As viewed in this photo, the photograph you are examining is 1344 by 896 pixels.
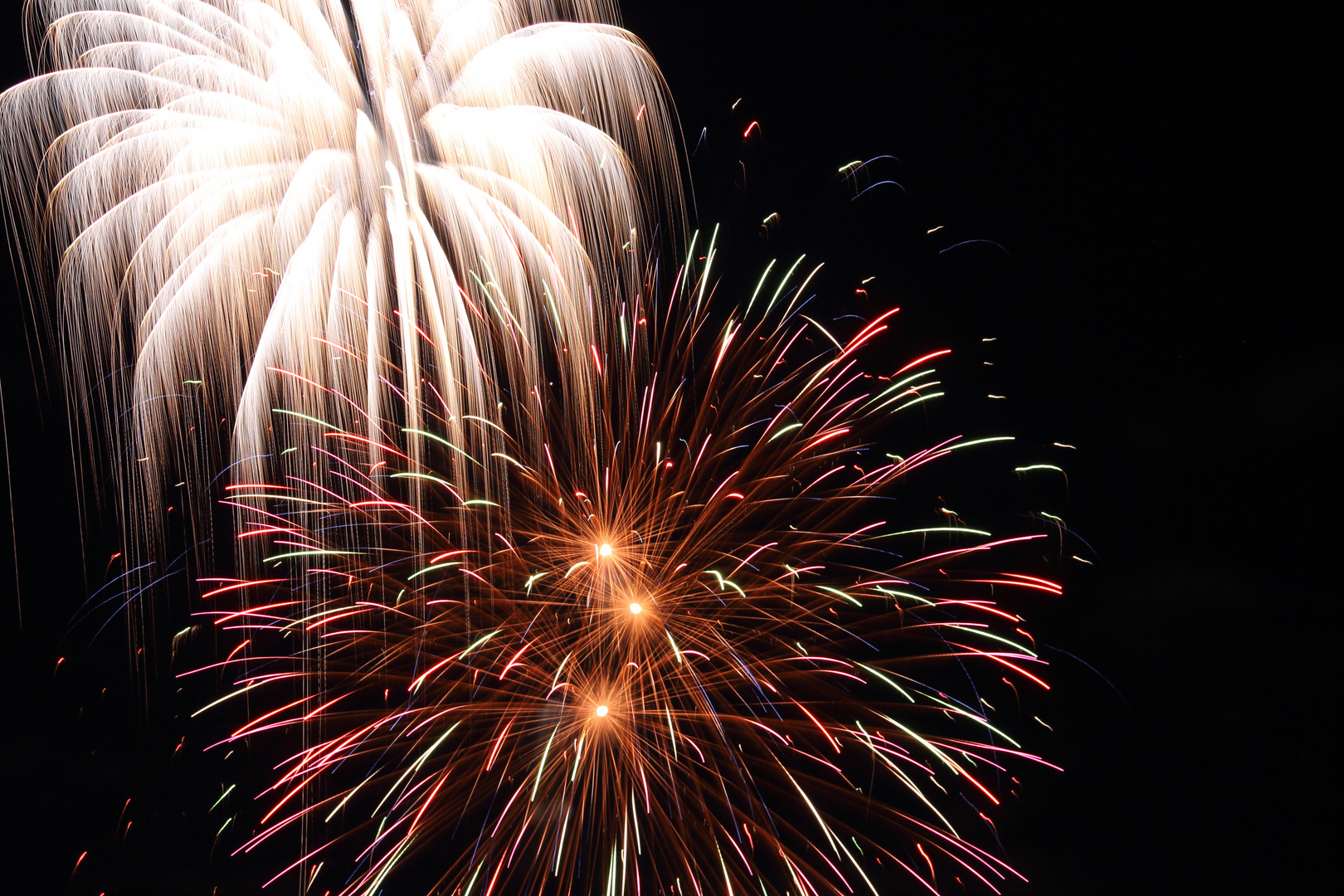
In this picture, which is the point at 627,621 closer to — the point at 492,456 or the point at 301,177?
the point at 492,456

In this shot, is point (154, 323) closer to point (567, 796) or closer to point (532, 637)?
point (532, 637)

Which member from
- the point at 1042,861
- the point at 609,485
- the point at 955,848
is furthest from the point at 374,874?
the point at 1042,861

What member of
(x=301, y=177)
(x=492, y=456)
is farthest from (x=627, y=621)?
(x=301, y=177)

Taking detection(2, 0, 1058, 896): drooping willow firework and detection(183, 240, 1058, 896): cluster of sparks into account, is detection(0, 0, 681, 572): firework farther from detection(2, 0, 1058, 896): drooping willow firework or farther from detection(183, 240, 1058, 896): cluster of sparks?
detection(183, 240, 1058, 896): cluster of sparks

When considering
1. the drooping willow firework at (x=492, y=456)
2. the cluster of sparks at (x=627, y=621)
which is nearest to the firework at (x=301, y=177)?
the drooping willow firework at (x=492, y=456)

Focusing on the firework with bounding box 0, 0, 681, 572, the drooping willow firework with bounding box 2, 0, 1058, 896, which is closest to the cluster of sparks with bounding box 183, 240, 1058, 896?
the drooping willow firework with bounding box 2, 0, 1058, 896

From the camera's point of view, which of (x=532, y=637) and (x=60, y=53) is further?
(x=532, y=637)

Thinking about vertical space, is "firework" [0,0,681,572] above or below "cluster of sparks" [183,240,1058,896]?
above
